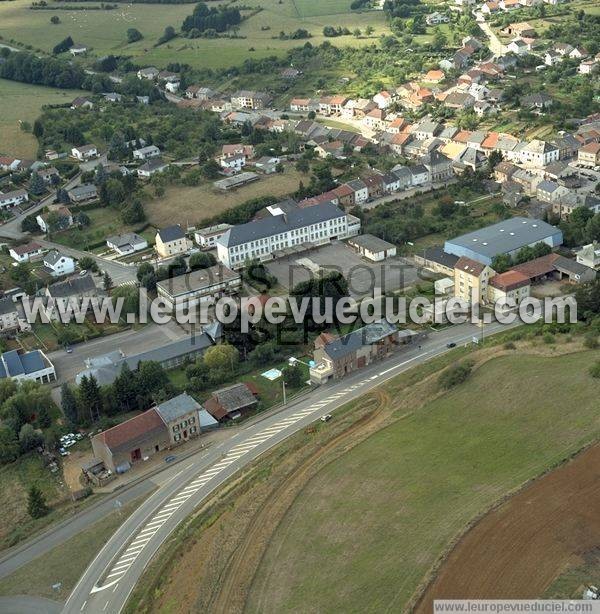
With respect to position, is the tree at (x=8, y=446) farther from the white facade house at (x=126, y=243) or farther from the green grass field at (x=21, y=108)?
the green grass field at (x=21, y=108)

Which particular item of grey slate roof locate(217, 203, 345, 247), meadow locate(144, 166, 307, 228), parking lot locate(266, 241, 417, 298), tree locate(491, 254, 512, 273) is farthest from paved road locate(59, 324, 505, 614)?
meadow locate(144, 166, 307, 228)

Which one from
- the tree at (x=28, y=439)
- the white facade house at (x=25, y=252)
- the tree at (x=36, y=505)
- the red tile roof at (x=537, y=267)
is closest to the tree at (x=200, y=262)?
the white facade house at (x=25, y=252)

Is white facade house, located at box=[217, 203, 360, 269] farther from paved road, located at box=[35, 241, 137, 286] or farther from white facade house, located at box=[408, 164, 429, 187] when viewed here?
white facade house, located at box=[408, 164, 429, 187]

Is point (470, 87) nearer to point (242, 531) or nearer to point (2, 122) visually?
point (2, 122)

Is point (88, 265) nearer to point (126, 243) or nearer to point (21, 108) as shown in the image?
point (126, 243)

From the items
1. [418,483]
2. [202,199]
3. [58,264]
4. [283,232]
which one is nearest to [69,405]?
[418,483]
